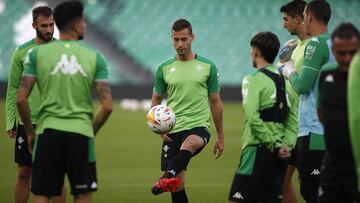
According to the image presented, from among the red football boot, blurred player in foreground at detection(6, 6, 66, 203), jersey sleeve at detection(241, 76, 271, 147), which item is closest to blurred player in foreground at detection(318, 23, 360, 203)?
jersey sleeve at detection(241, 76, 271, 147)

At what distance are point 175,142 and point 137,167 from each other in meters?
5.64

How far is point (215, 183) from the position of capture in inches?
537

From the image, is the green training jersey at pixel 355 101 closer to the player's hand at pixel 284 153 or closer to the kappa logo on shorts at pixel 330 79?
the kappa logo on shorts at pixel 330 79

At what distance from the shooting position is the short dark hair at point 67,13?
7602 mm

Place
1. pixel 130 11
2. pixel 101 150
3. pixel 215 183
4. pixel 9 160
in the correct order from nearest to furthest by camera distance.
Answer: pixel 215 183 < pixel 9 160 < pixel 101 150 < pixel 130 11

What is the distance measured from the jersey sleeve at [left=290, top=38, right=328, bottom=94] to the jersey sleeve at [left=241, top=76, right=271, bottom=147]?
91cm

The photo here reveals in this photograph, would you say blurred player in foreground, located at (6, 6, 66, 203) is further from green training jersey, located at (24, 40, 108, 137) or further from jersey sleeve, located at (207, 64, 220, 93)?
green training jersey, located at (24, 40, 108, 137)

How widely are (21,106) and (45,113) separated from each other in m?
0.21

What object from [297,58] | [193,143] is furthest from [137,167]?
[297,58]

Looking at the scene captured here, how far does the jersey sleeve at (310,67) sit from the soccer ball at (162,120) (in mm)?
1763

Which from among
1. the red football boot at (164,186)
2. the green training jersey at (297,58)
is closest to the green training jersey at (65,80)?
the red football boot at (164,186)

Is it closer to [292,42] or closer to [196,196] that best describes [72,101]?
[292,42]

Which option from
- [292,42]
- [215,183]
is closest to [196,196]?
[215,183]

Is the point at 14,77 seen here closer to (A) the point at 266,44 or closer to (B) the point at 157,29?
(A) the point at 266,44
